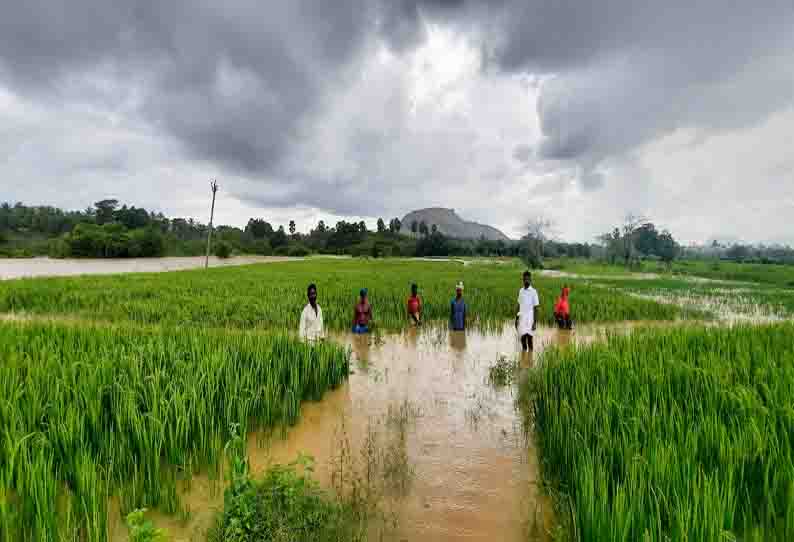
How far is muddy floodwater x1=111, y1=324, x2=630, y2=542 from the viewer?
259 cm

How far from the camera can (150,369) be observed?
3.99 m

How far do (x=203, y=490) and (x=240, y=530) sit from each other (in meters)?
1.07

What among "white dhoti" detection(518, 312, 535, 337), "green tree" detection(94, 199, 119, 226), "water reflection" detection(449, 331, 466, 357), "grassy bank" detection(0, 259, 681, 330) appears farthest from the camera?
"green tree" detection(94, 199, 119, 226)

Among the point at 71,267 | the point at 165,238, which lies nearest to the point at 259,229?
the point at 165,238

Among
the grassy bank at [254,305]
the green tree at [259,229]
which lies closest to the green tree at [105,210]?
the green tree at [259,229]

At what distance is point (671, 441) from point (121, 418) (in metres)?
4.29

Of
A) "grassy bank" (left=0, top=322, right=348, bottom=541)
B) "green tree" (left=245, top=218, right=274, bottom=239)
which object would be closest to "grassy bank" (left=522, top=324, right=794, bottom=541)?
"grassy bank" (left=0, top=322, right=348, bottom=541)

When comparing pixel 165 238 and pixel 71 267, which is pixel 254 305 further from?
pixel 165 238

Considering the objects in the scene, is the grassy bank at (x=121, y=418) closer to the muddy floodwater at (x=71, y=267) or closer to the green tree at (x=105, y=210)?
the muddy floodwater at (x=71, y=267)

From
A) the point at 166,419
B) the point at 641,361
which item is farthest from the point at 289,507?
the point at 641,361

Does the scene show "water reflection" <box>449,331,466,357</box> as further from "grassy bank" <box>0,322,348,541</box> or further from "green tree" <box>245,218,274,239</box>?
"green tree" <box>245,218,274,239</box>

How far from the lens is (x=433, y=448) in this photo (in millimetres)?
3674

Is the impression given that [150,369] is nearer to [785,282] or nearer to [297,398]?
[297,398]

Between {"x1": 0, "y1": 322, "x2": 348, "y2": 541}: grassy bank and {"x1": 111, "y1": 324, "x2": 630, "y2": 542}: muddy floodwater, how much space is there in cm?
25
